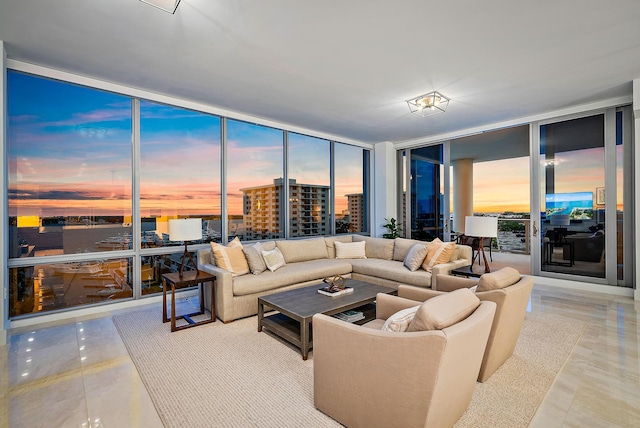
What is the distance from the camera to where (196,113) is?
4.62 metres

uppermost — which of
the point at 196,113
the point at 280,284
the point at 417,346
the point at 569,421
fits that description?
the point at 196,113

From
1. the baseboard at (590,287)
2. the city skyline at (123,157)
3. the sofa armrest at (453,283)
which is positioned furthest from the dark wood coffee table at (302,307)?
the baseboard at (590,287)

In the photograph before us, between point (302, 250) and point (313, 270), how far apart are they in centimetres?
74

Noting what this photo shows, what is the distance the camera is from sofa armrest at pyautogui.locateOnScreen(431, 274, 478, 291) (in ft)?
8.79

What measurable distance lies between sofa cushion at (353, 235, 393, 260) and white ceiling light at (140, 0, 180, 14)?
4.17m

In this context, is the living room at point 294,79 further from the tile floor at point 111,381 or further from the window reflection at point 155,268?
the tile floor at point 111,381

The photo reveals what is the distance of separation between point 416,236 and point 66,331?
632 cm

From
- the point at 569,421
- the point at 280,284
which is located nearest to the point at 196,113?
the point at 280,284

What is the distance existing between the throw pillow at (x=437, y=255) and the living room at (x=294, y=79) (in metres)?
1.61

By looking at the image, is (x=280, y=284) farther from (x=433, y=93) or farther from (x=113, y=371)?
(x=433, y=93)

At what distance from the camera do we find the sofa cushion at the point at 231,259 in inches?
145

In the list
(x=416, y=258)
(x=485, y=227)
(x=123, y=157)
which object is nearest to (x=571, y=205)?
(x=485, y=227)

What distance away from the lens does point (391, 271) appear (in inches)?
166

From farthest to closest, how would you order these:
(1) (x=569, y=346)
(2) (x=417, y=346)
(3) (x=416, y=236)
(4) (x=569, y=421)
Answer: (3) (x=416, y=236)
(1) (x=569, y=346)
(4) (x=569, y=421)
(2) (x=417, y=346)
